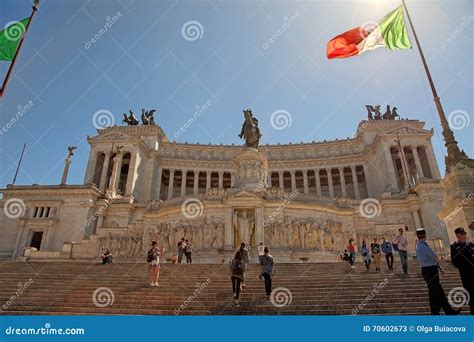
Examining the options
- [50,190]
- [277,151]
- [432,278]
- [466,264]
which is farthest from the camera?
[277,151]

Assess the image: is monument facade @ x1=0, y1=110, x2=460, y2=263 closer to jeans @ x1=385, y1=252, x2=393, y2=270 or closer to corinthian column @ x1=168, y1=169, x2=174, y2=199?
corinthian column @ x1=168, y1=169, x2=174, y2=199

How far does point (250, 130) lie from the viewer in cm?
3112

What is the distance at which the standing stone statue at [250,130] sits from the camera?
102 ft

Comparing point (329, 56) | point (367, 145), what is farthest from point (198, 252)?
point (367, 145)

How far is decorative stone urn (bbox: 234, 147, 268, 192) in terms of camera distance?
95.0 ft

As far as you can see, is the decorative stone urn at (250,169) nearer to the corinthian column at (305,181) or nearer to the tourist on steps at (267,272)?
the tourist on steps at (267,272)
